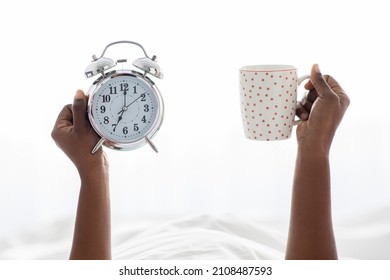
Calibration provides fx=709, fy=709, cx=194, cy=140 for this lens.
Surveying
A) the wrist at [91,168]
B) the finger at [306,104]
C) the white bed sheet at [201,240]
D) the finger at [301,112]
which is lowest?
the white bed sheet at [201,240]

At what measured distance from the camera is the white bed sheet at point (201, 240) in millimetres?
2129

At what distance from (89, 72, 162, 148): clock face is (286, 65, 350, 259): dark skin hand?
0.41 meters

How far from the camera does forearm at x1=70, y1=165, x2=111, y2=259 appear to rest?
73.0 inches

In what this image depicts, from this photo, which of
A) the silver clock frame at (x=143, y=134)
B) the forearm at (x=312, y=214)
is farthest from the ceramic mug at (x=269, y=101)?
the silver clock frame at (x=143, y=134)

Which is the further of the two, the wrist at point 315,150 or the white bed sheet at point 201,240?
the white bed sheet at point 201,240

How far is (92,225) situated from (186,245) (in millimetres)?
388

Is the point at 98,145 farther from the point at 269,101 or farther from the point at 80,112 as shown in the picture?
the point at 269,101

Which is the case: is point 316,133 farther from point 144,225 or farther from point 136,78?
point 144,225

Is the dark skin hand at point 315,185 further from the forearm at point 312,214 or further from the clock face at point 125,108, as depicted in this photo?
the clock face at point 125,108

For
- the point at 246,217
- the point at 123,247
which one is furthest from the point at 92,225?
the point at 246,217

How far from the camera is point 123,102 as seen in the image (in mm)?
1866

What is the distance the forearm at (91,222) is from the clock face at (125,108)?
12 centimetres

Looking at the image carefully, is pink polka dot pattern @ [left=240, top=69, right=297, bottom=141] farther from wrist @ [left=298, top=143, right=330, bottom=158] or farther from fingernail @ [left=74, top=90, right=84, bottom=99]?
fingernail @ [left=74, top=90, right=84, bottom=99]

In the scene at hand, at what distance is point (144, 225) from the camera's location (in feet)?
8.49
